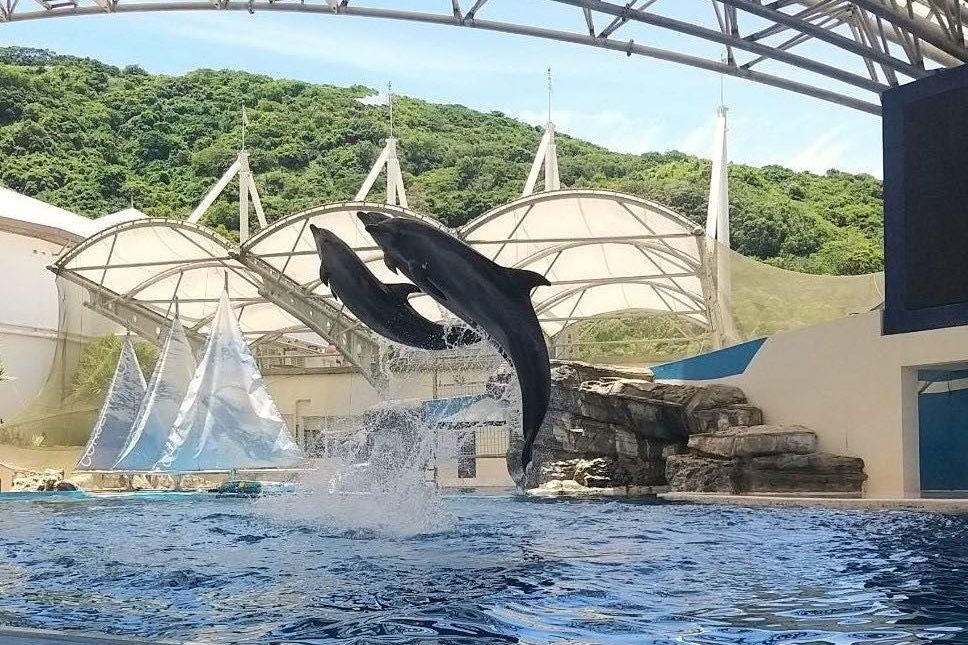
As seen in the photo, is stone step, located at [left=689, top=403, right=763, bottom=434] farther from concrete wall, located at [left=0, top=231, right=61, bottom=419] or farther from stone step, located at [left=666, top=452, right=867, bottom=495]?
concrete wall, located at [left=0, top=231, right=61, bottom=419]

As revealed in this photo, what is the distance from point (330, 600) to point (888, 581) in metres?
3.09

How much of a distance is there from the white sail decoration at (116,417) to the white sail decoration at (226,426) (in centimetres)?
159

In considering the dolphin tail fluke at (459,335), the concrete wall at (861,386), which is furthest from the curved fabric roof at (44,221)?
the dolphin tail fluke at (459,335)

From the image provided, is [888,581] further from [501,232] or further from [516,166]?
[516,166]

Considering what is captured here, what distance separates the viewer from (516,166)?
155 feet

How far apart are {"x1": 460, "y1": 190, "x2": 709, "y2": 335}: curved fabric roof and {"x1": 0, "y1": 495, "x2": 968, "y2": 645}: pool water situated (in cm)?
1246

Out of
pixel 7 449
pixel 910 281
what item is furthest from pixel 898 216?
pixel 7 449

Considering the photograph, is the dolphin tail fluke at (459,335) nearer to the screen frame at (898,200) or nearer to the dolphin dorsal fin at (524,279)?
the dolphin dorsal fin at (524,279)

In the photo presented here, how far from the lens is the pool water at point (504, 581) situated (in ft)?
14.4

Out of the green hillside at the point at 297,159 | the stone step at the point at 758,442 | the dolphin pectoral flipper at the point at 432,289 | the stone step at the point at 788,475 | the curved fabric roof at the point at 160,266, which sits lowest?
the stone step at the point at 788,475

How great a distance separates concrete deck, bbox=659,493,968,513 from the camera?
12.2 metres

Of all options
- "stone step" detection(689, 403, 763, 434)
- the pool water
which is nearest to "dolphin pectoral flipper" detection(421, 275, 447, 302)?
the pool water

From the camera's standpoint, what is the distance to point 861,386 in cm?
1574

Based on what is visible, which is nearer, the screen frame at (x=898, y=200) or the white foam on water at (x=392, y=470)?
the white foam on water at (x=392, y=470)
